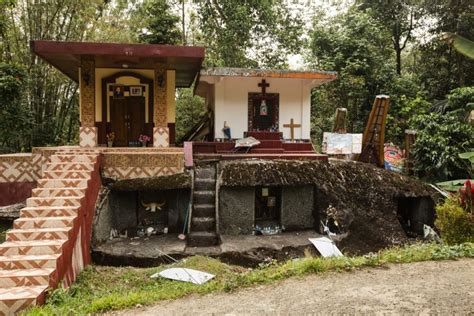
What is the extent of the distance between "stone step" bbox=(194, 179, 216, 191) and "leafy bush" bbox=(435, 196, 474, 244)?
5.56m

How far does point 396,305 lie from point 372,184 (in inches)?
271

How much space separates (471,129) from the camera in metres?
12.4

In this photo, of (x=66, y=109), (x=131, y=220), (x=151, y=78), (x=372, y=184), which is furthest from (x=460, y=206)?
(x=66, y=109)

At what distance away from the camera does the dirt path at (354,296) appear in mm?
4176

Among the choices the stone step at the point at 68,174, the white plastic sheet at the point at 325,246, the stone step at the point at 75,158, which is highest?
the stone step at the point at 75,158

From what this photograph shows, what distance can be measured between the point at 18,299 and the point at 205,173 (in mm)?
6174

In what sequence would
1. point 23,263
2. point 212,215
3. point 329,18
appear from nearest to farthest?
point 23,263 → point 212,215 → point 329,18

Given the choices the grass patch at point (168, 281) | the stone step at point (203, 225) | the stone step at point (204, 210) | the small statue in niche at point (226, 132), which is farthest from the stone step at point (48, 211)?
the small statue in niche at point (226, 132)

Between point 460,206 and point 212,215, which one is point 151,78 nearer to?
point 212,215

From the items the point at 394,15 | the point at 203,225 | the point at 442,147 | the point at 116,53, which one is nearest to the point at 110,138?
the point at 116,53

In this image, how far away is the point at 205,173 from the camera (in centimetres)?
1040

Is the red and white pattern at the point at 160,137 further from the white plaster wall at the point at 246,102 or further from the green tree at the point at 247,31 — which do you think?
the green tree at the point at 247,31

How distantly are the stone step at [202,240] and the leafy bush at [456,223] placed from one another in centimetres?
505

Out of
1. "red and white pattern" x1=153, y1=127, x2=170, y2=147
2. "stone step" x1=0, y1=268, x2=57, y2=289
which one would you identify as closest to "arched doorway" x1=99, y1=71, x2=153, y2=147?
"red and white pattern" x1=153, y1=127, x2=170, y2=147
